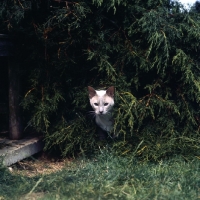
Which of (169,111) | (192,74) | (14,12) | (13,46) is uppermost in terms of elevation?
(14,12)

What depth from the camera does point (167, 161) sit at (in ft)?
17.3

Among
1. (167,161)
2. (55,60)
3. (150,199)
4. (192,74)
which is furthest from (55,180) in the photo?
(192,74)

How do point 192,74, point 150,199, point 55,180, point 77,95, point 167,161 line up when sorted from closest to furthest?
point 150,199, point 55,180, point 167,161, point 192,74, point 77,95

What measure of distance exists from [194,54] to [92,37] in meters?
1.42

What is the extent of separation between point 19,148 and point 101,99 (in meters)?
1.32

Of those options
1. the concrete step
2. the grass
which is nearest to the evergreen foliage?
the concrete step

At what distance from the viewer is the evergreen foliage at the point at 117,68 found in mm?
5598

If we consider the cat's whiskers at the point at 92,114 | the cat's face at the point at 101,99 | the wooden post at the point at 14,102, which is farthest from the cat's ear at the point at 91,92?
the wooden post at the point at 14,102

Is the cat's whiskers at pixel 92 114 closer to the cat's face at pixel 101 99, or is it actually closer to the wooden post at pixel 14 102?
the cat's face at pixel 101 99

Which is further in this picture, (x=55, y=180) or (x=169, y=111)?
(x=169, y=111)

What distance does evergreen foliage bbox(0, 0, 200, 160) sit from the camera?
5.60 metres

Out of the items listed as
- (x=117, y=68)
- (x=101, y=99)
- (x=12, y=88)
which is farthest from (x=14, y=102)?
(x=117, y=68)

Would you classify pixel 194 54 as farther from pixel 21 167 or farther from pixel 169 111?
pixel 21 167

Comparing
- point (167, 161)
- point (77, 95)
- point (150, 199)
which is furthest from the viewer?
point (77, 95)
